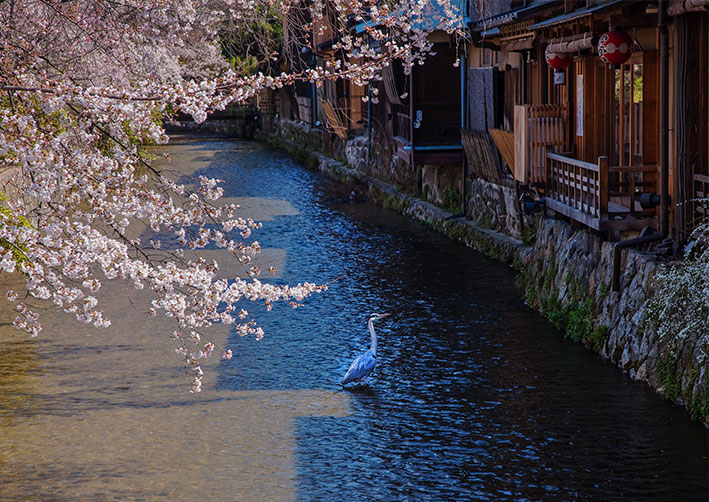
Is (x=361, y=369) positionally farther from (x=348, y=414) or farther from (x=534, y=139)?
(x=534, y=139)

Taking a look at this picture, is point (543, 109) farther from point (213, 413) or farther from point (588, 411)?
point (213, 413)

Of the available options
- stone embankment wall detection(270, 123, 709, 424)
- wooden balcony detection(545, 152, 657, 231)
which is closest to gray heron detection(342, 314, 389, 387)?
stone embankment wall detection(270, 123, 709, 424)

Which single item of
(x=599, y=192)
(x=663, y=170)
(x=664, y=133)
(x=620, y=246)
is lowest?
(x=620, y=246)

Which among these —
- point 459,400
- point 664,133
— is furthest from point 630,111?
point 459,400

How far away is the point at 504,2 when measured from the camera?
2041cm

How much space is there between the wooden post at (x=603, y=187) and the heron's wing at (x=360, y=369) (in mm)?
3912

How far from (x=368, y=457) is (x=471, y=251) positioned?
1142 cm

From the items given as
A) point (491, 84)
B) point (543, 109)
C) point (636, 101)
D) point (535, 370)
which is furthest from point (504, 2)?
point (535, 370)

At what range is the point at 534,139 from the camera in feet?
53.0

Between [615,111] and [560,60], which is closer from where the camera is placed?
[615,111]

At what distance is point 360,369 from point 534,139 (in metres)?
6.52

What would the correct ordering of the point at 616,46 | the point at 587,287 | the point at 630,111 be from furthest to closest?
1. the point at 630,111
2. the point at 587,287
3. the point at 616,46

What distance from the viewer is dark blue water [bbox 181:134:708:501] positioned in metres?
8.91

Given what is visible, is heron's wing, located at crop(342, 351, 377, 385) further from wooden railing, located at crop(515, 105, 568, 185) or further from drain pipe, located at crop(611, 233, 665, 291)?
wooden railing, located at crop(515, 105, 568, 185)
